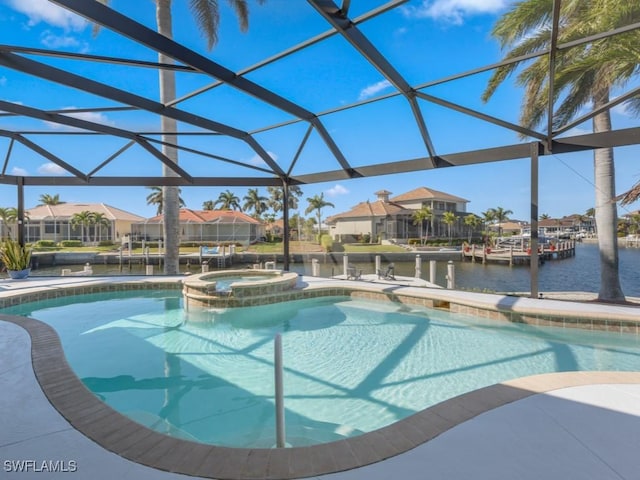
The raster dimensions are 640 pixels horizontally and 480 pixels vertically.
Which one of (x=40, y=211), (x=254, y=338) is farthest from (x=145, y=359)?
(x=40, y=211)

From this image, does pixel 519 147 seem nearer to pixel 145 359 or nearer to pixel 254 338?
pixel 254 338

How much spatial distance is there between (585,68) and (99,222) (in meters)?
40.3

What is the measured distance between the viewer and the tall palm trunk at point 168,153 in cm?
1033

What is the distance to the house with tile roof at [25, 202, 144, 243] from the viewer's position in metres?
33.0

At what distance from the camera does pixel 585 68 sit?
8094 mm

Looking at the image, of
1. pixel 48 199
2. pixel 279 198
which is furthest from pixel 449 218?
pixel 48 199

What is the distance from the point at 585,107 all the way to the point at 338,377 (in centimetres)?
1131

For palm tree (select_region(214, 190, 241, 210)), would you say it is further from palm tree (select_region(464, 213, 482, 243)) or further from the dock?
the dock

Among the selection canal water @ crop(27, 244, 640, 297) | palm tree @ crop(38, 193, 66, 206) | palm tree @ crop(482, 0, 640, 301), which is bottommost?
canal water @ crop(27, 244, 640, 297)

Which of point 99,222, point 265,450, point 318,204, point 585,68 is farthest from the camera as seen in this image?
point 318,204

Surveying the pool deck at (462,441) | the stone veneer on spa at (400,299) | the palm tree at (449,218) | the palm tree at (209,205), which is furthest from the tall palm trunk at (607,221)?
the palm tree at (209,205)

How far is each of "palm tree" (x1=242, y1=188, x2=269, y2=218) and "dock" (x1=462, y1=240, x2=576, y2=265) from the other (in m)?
34.4

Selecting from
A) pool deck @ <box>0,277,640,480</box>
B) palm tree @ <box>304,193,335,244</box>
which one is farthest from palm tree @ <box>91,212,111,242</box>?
pool deck @ <box>0,277,640,480</box>

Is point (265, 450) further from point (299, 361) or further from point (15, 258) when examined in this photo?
point (15, 258)
